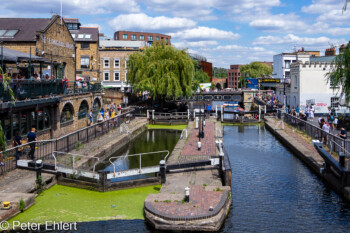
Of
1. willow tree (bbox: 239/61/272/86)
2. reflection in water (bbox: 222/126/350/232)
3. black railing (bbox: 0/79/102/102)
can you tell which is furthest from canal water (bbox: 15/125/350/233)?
willow tree (bbox: 239/61/272/86)

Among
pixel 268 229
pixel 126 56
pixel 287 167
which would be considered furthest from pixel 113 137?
pixel 126 56

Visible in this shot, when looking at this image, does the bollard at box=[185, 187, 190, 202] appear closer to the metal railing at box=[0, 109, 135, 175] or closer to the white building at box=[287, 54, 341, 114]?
the metal railing at box=[0, 109, 135, 175]

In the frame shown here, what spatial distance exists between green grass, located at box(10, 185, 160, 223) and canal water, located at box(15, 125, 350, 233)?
69cm

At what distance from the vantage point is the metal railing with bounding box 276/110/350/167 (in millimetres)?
18825

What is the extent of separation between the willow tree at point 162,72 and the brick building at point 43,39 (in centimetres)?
965

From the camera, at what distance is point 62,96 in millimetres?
26438

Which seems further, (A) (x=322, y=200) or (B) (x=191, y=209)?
(A) (x=322, y=200)

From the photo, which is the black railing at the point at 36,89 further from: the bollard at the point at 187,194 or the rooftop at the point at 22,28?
the bollard at the point at 187,194

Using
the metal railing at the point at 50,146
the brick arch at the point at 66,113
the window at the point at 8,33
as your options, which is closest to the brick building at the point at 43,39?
the window at the point at 8,33

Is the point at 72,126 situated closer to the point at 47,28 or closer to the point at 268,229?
the point at 47,28

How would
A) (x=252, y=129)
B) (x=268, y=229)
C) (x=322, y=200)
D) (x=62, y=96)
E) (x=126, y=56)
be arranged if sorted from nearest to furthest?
1. (x=268, y=229)
2. (x=322, y=200)
3. (x=62, y=96)
4. (x=252, y=129)
5. (x=126, y=56)

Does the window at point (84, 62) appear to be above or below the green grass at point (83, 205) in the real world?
above

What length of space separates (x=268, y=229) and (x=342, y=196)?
4931 mm

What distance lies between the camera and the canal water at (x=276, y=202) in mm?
12070
